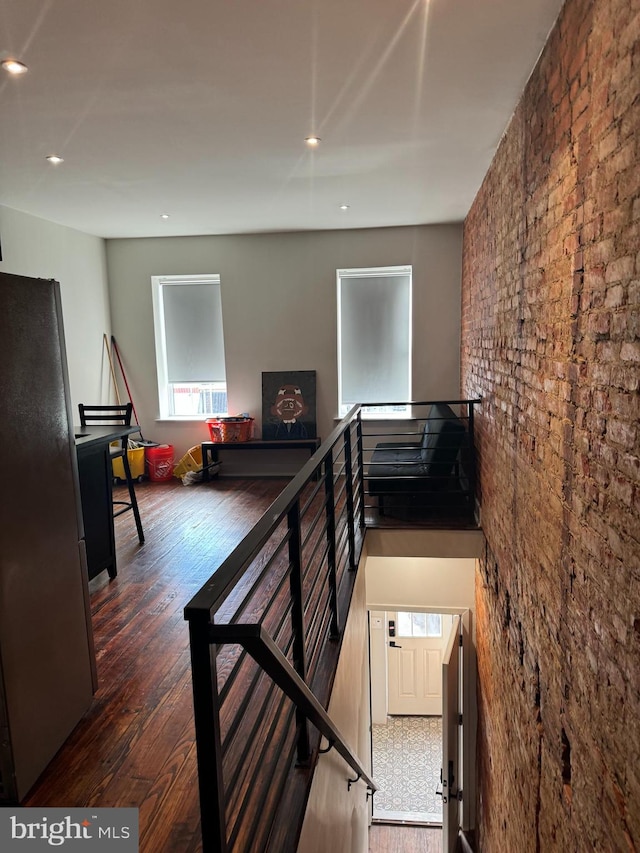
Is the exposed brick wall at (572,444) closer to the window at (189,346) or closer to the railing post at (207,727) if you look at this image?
the railing post at (207,727)

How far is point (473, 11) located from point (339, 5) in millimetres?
484

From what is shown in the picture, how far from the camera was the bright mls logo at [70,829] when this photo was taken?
1683 millimetres

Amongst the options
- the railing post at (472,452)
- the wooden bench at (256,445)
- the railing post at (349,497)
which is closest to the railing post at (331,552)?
the railing post at (349,497)

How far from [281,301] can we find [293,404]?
1138 mm

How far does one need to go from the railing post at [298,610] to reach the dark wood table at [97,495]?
1815 millimetres

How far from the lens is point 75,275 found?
5.71 m

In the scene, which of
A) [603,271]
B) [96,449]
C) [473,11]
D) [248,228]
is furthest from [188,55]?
[248,228]

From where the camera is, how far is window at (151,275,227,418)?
6.42 m

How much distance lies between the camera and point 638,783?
1374 mm

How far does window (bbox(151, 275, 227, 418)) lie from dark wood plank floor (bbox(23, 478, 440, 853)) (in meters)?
2.16

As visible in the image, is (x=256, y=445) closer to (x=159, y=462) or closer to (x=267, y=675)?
(x=159, y=462)

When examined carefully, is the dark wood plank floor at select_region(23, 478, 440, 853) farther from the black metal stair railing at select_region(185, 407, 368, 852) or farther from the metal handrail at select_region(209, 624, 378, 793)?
the metal handrail at select_region(209, 624, 378, 793)

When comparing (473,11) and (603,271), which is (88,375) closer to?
(473,11)

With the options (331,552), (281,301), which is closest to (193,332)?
(281,301)
